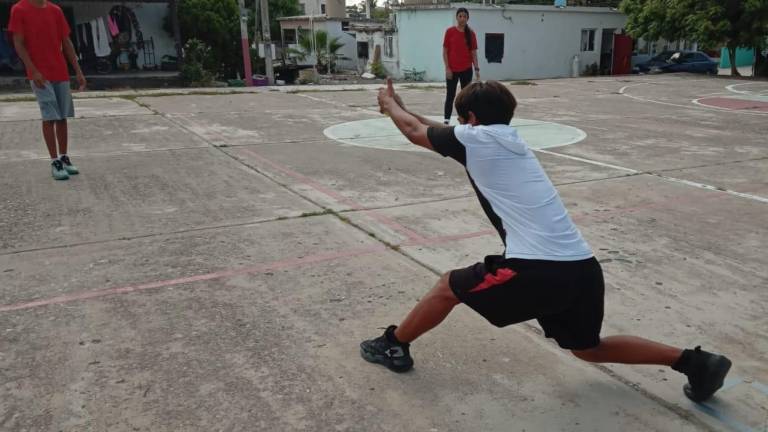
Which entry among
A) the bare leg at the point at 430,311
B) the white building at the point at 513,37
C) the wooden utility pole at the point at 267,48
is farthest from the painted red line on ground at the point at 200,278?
the white building at the point at 513,37

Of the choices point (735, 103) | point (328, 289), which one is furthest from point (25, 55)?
point (735, 103)

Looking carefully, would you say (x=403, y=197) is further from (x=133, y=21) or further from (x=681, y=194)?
(x=133, y=21)

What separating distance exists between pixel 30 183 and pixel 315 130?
→ 4421mm

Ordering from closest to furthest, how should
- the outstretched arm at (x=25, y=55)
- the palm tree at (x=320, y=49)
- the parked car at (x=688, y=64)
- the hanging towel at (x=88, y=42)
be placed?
the outstretched arm at (x=25, y=55), the hanging towel at (x=88, y=42), the parked car at (x=688, y=64), the palm tree at (x=320, y=49)

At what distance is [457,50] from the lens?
9.58 m

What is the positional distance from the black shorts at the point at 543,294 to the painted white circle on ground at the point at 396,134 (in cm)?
568

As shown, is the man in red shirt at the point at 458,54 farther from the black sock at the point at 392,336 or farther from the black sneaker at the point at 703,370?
the black sneaker at the point at 703,370

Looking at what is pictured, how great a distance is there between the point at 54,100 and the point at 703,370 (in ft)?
20.4

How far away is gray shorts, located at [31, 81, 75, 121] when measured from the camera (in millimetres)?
6168

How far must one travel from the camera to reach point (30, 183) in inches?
243

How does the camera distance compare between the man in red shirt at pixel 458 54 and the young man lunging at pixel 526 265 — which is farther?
the man in red shirt at pixel 458 54

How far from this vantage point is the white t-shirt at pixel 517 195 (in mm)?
2350

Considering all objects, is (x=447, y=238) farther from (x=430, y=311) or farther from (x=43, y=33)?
(x=43, y=33)

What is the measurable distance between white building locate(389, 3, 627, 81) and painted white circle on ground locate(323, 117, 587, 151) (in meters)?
16.4
